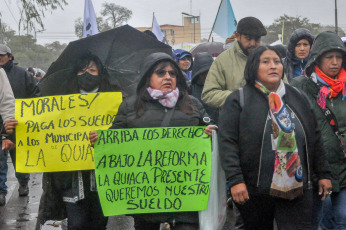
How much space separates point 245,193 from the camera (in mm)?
3463

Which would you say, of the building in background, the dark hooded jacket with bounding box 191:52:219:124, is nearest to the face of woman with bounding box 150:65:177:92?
the dark hooded jacket with bounding box 191:52:219:124

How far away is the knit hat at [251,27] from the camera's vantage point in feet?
15.7

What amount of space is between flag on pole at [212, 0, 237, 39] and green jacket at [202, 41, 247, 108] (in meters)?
7.15

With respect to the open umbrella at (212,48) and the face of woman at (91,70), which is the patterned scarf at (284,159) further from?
the open umbrella at (212,48)

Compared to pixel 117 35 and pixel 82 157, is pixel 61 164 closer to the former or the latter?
pixel 82 157

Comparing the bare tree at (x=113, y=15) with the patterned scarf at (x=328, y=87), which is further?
the bare tree at (x=113, y=15)

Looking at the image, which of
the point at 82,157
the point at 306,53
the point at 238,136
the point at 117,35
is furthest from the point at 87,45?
the point at 306,53

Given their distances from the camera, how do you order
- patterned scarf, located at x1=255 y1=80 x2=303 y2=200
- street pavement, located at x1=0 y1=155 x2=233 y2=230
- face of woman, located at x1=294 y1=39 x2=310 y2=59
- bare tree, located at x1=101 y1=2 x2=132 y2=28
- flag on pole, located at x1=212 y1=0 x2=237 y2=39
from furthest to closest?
bare tree, located at x1=101 y1=2 x2=132 y2=28, flag on pole, located at x1=212 y1=0 x2=237 y2=39, street pavement, located at x1=0 y1=155 x2=233 y2=230, face of woman, located at x1=294 y1=39 x2=310 y2=59, patterned scarf, located at x1=255 y1=80 x2=303 y2=200

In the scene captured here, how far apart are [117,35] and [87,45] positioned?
0.33m

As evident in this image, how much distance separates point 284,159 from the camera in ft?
11.2

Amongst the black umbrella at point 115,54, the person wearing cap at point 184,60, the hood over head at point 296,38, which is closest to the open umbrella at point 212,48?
the person wearing cap at point 184,60

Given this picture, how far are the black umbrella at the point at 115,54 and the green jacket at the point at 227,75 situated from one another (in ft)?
1.53

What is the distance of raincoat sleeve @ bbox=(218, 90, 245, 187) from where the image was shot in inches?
137

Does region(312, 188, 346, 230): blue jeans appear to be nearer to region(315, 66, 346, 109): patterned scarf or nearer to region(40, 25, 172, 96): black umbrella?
region(315, 66, 346, 109): patterned scarf
